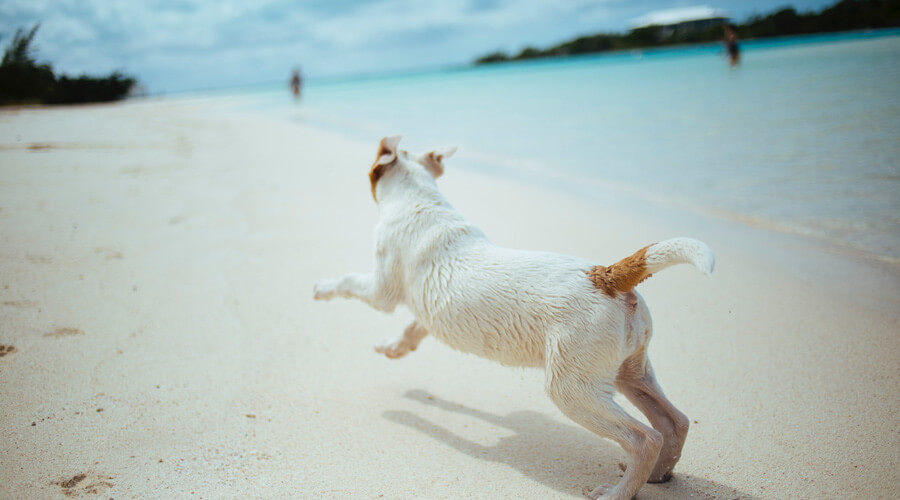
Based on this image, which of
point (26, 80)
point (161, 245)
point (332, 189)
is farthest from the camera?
point (26, 80)

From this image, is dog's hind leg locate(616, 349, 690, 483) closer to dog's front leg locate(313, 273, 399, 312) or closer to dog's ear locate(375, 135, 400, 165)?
dog's front leg locate(313, 273, 399, 312)

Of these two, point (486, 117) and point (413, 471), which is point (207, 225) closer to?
point (413, 471)

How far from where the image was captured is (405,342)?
2.97 meters

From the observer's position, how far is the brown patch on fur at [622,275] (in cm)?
200

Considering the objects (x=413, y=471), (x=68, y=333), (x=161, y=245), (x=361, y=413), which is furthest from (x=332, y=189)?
(x=413, y=471)

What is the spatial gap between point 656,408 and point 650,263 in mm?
833

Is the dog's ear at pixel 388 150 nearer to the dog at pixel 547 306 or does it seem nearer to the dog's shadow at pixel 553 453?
the dog at pixel 547 306

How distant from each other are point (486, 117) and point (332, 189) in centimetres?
969

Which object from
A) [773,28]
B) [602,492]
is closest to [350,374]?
[602,492]

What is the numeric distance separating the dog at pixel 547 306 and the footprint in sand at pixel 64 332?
6.32ft

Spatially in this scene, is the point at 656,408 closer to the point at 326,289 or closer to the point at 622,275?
the point at 622,275

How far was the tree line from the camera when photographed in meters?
25.0

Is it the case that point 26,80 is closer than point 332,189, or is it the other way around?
point 332,189

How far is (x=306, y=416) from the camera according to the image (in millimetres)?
2748
